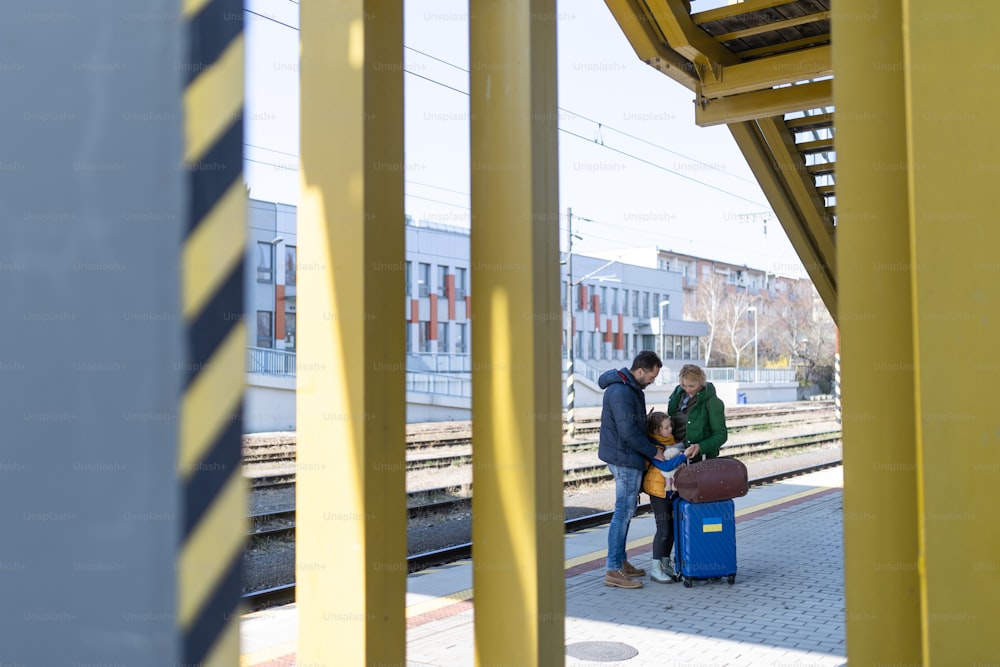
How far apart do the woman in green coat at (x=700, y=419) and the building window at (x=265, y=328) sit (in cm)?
3533

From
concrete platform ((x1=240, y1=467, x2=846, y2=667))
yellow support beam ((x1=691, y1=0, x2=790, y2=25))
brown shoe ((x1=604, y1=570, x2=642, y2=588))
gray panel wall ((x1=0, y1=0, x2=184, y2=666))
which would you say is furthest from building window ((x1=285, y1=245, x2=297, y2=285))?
gray panel wall ((x1=0, y1=0, x2=184, y2=666))

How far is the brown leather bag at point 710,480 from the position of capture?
22.4 feet

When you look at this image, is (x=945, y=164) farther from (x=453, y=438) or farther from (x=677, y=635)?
(x=453, y=438)

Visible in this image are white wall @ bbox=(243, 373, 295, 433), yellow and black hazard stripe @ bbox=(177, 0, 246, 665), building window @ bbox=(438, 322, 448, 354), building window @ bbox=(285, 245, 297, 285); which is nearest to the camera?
yellow and black hazard stripe @ bbox=(177, 0, 246, 665)

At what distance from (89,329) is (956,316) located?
2268mm

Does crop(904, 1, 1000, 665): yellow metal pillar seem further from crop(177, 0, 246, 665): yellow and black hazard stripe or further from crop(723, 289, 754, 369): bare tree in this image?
crop(723, 289, 754, 369): bare tree

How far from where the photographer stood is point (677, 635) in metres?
5.61

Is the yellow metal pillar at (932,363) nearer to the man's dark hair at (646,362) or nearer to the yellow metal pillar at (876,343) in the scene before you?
the yellow metal pillar at (876,343)

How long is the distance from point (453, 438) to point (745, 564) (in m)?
16.4

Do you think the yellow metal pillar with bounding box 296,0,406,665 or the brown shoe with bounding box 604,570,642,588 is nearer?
the yellow metal pillar with bounding box 296,0,406,665

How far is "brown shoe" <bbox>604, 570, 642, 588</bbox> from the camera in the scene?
6863 mm

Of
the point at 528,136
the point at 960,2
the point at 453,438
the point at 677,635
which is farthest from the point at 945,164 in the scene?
the point at 453,438

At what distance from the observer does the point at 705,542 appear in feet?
22.8

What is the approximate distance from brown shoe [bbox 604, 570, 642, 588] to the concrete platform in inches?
2.5
